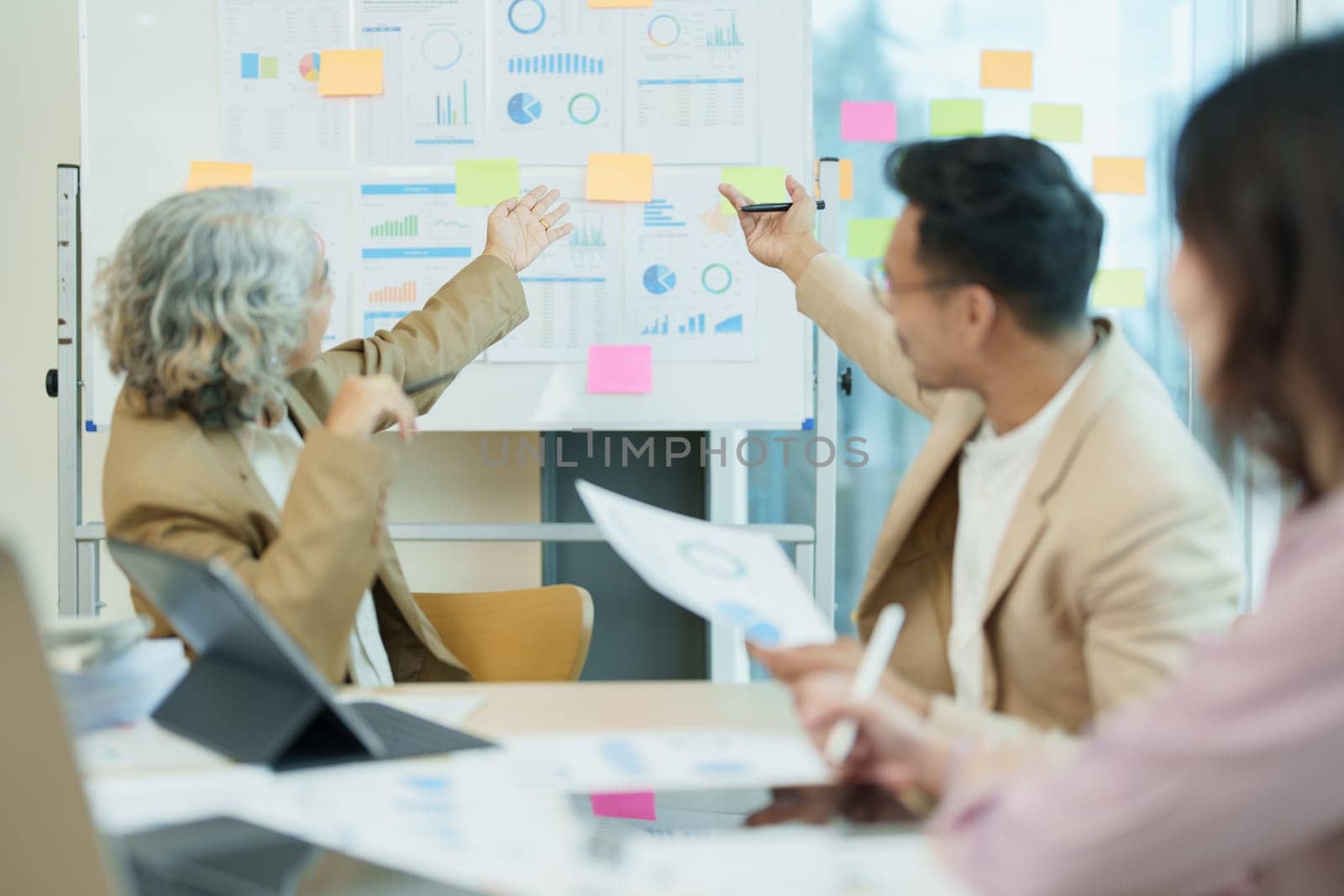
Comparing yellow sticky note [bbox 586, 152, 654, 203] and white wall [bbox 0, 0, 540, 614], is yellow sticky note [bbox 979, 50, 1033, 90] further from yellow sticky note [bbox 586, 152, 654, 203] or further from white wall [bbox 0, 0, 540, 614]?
white wall [bbox 0, 0, 540, 614]

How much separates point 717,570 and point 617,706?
213mm

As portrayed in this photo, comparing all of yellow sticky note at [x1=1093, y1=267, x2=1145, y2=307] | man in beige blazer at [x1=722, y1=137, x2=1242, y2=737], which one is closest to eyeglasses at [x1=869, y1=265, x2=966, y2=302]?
man in beige blazer at [x1=722, y1=137, x2=1242, y2=737]

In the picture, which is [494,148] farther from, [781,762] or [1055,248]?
[781,762]

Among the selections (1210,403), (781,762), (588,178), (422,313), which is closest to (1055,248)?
(1210,403)

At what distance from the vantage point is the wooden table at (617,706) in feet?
3.79

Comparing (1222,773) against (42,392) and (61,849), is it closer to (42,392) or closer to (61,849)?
(61,849)

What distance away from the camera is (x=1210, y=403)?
79cm

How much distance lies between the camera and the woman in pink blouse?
64 centimetres

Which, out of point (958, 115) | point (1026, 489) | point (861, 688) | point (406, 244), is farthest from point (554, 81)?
point (861, 688)

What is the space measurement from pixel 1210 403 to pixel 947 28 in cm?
210

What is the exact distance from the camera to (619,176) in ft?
7.78

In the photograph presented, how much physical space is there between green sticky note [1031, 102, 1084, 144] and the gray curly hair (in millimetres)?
1694

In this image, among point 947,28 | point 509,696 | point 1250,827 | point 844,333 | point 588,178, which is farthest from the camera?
point 947,28

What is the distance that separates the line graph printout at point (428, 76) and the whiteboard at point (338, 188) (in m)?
0.04
